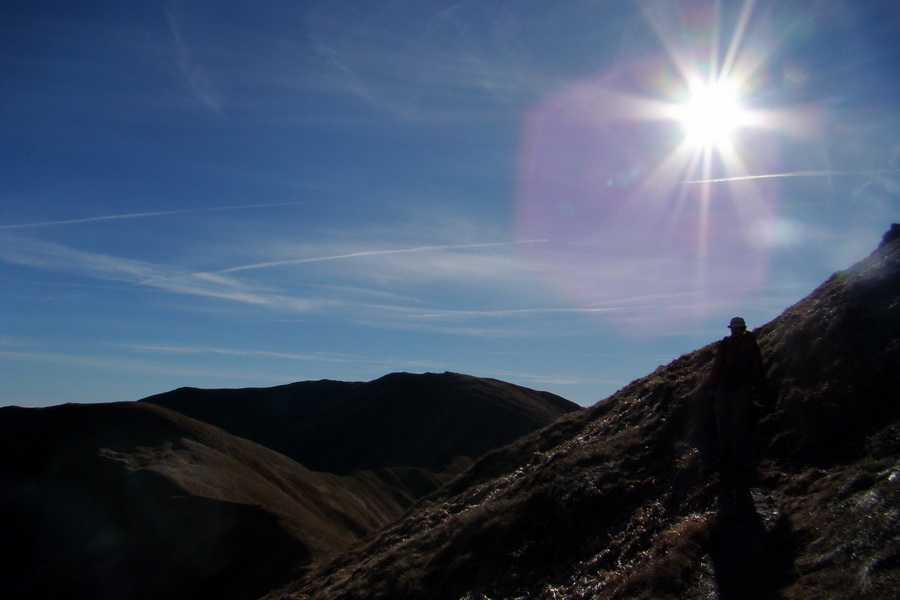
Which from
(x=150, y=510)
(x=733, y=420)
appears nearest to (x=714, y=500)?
(x=733, y=420)

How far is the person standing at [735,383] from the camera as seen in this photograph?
1021 cm

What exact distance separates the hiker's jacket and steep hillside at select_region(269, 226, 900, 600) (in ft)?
3.28

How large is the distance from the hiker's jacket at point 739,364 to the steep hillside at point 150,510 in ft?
71.5

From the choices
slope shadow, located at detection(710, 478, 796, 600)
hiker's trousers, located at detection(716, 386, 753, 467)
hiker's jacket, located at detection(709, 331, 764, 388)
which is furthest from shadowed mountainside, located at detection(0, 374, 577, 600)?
slope shadow, located at detection(710, 478, 796, 600)

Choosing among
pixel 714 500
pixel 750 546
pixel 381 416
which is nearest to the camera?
pixel 750 546

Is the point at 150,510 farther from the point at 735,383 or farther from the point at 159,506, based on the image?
the point at 735,383

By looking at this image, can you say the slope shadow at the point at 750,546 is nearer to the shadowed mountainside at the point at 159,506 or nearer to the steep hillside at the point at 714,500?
the steep hillside at the point at 714,500

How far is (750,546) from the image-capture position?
26.0 feet

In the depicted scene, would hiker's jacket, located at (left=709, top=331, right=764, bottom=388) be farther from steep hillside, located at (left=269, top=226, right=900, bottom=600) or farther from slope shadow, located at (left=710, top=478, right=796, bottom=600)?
slope shadow, located at (left=710, top=478, right=796, bottom=600)

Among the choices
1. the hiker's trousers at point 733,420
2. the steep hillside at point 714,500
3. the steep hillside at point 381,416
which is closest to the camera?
the steep hillside at point 714,500

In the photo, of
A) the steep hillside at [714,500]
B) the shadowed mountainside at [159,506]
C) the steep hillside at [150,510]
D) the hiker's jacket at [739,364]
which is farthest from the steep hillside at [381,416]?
the hiker's jacket at [739,364]

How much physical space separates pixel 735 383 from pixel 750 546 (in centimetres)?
324

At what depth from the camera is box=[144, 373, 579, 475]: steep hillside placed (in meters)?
106

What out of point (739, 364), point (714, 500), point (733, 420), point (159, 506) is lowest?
point (159, 506)
